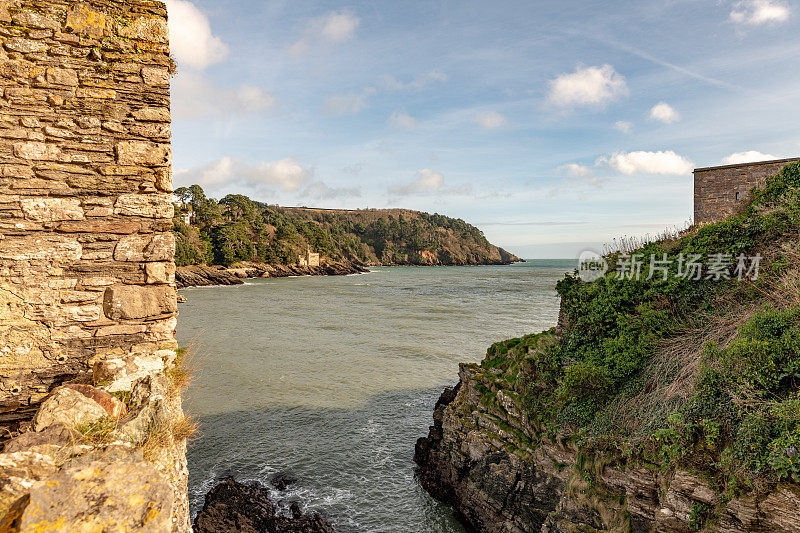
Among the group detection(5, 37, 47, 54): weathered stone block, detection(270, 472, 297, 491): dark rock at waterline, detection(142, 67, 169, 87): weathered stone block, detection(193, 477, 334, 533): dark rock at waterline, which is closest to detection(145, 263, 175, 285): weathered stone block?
detection(142, 67, 169, 87): weathered stone block

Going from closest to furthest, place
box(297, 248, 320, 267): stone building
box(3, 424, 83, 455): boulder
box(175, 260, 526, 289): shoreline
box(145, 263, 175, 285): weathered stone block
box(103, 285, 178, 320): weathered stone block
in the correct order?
box(3, 424, 83, 455): boulder → box(103, 285, 178, 320): weathered stone block → box(145, 263, 175, 285): weathered stone block → box(175, 260, 526, 289): shoreline → box(297, 248, 320, 267): stone building

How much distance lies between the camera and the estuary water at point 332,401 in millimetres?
9312

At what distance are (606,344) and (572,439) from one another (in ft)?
6.08

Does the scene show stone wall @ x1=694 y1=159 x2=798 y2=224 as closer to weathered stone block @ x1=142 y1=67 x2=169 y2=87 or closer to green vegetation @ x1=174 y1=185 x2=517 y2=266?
weathered stone block @ x1=142 y1=67 x2=169 y2=87

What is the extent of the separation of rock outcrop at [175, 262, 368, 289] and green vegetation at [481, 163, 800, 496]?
3805cm

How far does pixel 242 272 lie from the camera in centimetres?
6869

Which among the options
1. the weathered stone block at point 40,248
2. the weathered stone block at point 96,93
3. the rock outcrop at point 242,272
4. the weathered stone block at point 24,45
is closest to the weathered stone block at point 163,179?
the weathered stone block at point 96,93

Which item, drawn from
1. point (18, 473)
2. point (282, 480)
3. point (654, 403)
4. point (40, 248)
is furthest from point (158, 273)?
point (282, 480)

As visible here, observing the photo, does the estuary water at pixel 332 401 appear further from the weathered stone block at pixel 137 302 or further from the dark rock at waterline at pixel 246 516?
the weathered stone block at pixel 137 302

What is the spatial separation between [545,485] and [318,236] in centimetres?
9403

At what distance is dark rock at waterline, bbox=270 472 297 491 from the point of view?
945 centimetres

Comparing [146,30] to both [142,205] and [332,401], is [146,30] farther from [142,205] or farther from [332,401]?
[332,401]

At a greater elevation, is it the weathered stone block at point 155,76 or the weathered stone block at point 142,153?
the weathered stone block at point 155,76

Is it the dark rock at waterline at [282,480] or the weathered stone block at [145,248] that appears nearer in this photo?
the weathered stone block at [145,248]
